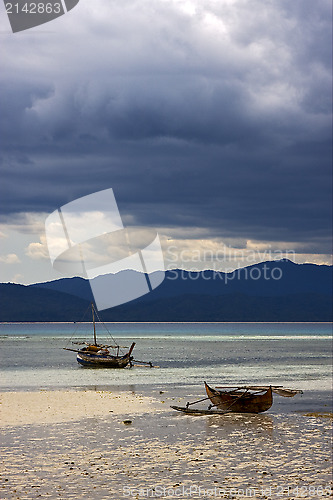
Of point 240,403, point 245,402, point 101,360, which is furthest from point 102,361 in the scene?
point 245,402

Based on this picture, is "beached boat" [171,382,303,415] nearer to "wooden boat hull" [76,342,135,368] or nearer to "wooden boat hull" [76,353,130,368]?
"wooden boat hull" [76,342,135,368]

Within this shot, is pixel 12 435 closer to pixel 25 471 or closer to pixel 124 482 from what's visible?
pixel 25 471

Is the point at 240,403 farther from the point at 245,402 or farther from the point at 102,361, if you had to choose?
the point at 102,361

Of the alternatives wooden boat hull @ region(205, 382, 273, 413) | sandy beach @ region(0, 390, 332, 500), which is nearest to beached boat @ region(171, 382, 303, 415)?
wooden boat hull @ region(205, 382, 273, 413)

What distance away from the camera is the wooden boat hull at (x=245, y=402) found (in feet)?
142

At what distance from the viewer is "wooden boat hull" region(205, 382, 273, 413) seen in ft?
142

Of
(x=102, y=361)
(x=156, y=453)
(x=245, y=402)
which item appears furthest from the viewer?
(x=102, y=361)

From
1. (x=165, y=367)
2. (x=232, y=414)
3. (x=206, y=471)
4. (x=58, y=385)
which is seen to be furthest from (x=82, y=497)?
(x=165, y=367)

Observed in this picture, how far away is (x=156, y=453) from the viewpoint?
2883 cm

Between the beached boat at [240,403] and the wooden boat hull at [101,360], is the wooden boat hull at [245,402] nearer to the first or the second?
the beached boat at [240,403]

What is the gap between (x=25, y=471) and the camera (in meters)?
24.7

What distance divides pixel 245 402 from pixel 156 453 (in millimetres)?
15886

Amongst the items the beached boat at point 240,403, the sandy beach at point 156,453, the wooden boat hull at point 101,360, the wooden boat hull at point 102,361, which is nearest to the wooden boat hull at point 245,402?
the beached boat at point 240,403

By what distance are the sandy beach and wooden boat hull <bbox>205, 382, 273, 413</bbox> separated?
1.42m
